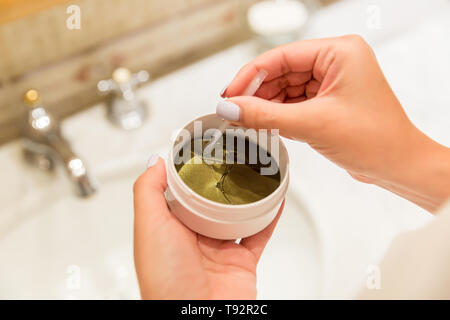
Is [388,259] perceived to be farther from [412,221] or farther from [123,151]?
[123,151]

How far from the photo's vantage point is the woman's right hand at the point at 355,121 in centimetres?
42

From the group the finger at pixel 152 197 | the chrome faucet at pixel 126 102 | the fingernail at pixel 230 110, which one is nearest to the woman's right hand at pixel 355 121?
the fingernail at pixel 230 110

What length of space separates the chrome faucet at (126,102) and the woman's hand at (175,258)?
21 cm

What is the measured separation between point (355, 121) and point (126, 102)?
1.21 feet

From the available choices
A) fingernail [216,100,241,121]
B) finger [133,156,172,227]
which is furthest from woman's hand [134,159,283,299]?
fingernail [216,100,241,121]

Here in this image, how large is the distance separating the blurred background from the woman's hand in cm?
15

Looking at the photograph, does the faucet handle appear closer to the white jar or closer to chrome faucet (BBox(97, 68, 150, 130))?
chrome faucet (BBox(97, 68, 150, 130))

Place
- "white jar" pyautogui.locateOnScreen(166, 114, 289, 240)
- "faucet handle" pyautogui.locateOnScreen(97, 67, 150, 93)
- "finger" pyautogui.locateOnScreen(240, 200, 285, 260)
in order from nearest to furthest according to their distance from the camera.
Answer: "white jar" pyautogui.locateOnScreen(166, 114, 289, 240)
"finger" pyautogui.locateOnScreen(240, 200, 285, 260)
"faucet handle" pyautogui.locateOnScreen(97, 67, 150, 93)

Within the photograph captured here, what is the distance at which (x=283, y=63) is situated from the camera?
1.69 feet

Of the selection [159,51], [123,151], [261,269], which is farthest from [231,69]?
[261,269]

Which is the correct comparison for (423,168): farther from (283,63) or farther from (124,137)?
(124,137)

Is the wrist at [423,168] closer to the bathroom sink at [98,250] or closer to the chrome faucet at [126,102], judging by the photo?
the bathroom sink at [98,250]

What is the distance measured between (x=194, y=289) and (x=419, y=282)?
0.72 ft

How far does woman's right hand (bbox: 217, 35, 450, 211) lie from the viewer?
42 cm
